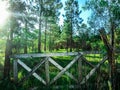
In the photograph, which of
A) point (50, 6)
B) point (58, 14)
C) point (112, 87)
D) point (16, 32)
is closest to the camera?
point (112, 87)

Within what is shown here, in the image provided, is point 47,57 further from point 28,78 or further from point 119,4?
point 119,4

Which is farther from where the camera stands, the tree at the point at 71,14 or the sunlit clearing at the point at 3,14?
the tree at the point at 71,14

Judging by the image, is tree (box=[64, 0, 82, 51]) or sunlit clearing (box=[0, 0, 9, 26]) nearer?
sunlit clearing (box=[0, 0, 9, 26])

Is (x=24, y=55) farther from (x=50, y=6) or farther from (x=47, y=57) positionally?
(x=50, y=6)

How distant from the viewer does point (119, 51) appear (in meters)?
9.77

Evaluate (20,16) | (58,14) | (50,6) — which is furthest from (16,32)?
(58,14)

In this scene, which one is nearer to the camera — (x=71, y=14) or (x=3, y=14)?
(x=3, y=14)

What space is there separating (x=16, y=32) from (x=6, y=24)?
16.3 feet

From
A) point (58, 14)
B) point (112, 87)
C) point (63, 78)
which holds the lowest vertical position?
point (63, 78)

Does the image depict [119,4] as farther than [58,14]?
No

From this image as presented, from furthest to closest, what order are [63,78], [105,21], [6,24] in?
[105,21], [6,24], [63,78]

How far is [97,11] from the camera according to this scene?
32469 millimetres

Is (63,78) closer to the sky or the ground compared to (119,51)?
closer to the ground

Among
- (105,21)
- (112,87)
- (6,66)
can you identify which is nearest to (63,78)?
(6,66)
